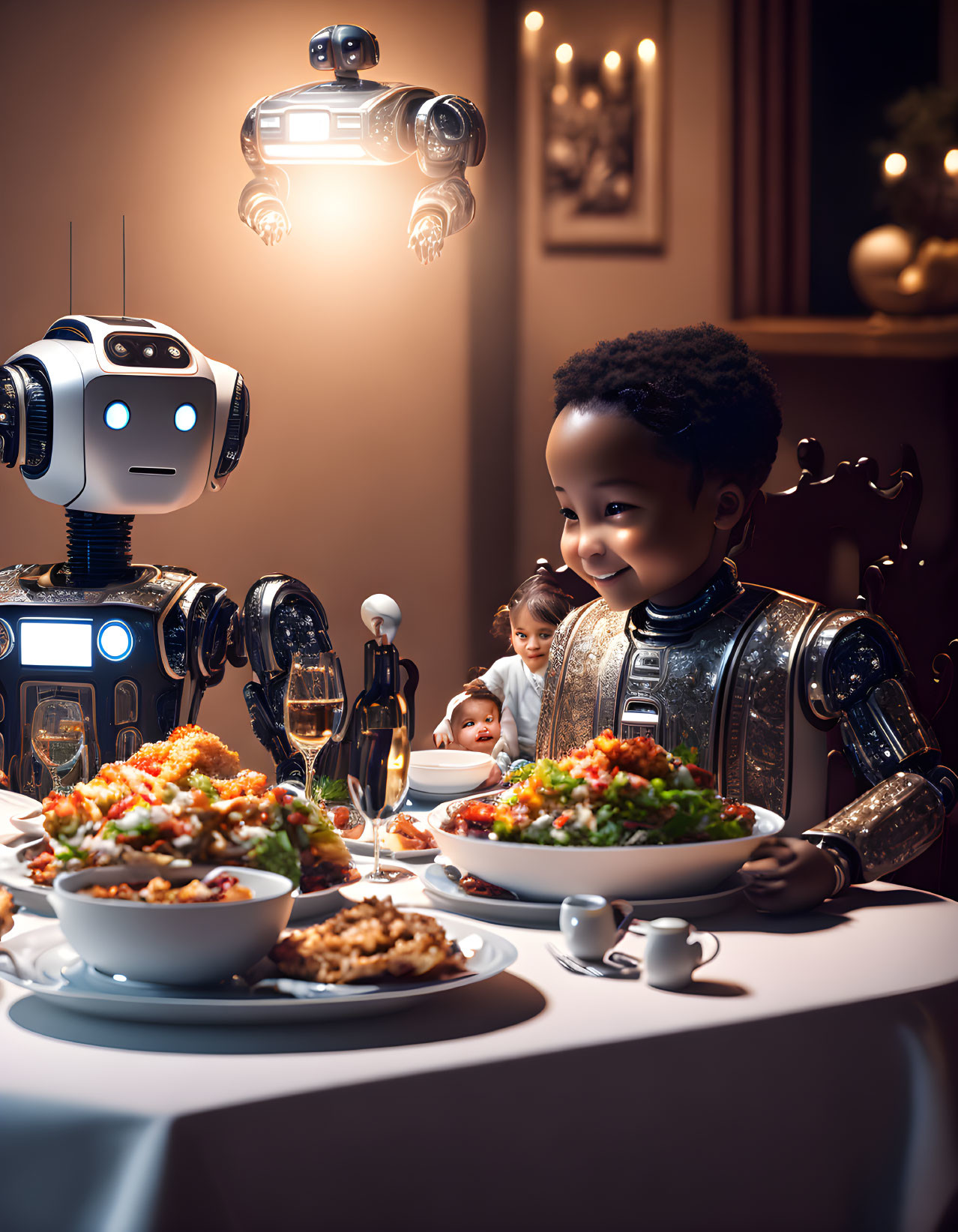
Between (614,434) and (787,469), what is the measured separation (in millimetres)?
1523

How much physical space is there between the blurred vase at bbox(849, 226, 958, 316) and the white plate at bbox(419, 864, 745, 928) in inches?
82.5

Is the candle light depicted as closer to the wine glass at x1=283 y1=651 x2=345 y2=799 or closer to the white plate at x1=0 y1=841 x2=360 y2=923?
the wine glass at x1=283 y1=651 x2=345 y2=799

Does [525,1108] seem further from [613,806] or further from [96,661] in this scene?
[96,661]

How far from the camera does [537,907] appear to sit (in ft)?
3.34

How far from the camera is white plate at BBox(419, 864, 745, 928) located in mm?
1022

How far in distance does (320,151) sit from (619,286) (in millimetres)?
1122

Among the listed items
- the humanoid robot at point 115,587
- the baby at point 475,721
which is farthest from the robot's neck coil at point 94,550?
the baby at point 475,721

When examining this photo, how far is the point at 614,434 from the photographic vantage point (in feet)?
4.85

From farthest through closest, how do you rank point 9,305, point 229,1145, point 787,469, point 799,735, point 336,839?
1. point 787,469
2. point 9,305
3. point 799,735
4. point 336,839
5. point 229,1145

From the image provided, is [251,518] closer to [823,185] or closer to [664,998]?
[823,185]

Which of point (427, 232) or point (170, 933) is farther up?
point (427, 232)

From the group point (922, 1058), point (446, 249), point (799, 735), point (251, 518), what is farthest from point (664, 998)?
point (446, 249)

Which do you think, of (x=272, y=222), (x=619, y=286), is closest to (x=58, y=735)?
(x=272, y=222)

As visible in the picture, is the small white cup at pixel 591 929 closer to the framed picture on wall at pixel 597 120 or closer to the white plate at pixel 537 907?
the white plate at pixel 537 907
